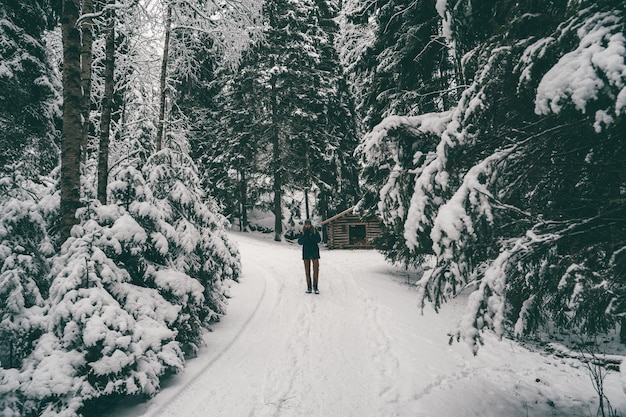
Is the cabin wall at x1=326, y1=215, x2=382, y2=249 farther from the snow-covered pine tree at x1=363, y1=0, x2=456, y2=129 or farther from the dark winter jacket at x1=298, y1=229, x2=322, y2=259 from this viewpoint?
the dark winter jacket at x1=298, y1=229, x2=322, y2=259

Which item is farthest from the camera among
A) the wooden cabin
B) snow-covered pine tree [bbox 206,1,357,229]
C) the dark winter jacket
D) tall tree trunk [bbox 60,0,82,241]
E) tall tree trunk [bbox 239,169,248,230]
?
tall tree trunk [bbox 239,169,248,230]

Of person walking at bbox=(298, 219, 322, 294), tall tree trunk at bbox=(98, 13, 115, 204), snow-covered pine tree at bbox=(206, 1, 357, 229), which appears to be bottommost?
person walking at bbox=(298, 219, 322, 294)

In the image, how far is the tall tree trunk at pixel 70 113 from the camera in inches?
193

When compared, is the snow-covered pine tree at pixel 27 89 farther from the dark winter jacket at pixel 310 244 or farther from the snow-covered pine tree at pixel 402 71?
the snow-covered pine tree at pixel 402 71

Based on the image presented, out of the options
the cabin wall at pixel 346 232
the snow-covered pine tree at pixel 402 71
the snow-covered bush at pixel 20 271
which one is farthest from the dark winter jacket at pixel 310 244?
the cabin wall at pixel 346 232

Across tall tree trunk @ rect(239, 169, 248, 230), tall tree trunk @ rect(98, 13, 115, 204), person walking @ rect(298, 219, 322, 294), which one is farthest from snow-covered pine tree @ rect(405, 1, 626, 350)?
tall tree trunk @ rect(239, 169, 248, 230)

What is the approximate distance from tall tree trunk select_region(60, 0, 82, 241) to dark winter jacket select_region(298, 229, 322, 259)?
5.68 m

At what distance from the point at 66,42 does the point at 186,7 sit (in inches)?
124

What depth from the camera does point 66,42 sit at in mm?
4973

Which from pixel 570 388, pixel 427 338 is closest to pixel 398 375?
pixel 427 338

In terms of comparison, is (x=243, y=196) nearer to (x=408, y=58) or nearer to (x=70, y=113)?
(x=408, y=58)

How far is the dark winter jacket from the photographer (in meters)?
9.36

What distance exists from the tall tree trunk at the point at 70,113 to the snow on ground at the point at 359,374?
10.1 ft

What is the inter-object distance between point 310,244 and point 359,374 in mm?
5009
